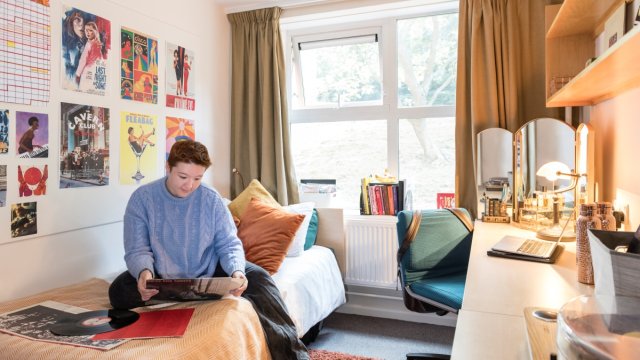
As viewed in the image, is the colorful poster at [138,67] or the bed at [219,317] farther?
the colorful poster at [138,67]

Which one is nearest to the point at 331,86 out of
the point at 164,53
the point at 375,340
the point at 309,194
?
the point at 309,194

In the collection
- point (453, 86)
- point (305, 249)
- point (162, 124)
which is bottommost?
point (305, 249)

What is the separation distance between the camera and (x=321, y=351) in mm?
2516

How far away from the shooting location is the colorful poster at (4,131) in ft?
6.05

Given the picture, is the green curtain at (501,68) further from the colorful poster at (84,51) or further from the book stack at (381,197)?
the colorful poster at (84,51)

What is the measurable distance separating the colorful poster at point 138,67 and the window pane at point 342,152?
4.17ft

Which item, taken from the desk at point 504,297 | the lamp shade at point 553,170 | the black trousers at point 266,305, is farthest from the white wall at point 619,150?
the black trousers at point 266,305

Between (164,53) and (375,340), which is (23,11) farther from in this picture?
(375,340)

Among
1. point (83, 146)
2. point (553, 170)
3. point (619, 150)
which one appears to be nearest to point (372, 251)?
point (553, 170)

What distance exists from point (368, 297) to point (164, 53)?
7.43 feet

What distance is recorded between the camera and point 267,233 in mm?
2543

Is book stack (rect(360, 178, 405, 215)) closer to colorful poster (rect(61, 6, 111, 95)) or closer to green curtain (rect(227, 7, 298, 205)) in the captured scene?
green curtain (rect(227, 7, 298, 205))

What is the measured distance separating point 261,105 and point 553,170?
2.12 m

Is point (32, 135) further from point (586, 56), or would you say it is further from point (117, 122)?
point (586, 56)
